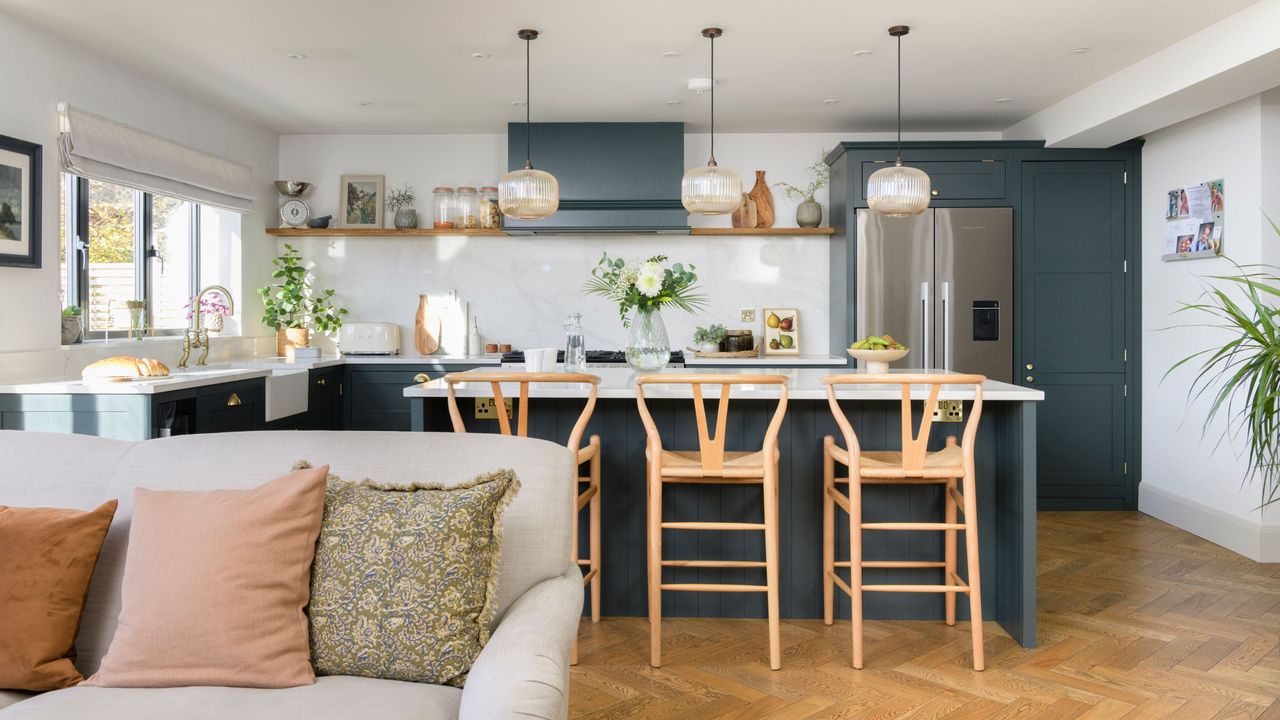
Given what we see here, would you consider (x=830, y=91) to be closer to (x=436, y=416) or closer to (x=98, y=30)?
(x=436, y=416)

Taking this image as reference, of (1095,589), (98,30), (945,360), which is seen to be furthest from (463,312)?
(1095,589)

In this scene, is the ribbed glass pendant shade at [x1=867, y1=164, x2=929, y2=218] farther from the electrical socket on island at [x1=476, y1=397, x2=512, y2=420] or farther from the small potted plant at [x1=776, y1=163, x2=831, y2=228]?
the small potted plant at [x1=776, y1=163, x2=831, y2=228]

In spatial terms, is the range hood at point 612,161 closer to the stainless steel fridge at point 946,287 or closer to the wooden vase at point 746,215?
the wooden vase at point 746,215

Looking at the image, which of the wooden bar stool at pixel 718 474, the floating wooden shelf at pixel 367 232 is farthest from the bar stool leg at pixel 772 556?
the floating wooden shelf at pixel 367 232

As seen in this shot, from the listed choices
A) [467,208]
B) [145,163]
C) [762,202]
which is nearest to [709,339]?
[762,202]

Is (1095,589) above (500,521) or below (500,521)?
below

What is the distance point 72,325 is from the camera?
13.3 feet

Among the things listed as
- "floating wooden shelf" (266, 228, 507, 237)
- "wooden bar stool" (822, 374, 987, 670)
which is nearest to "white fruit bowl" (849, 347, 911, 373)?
"wooden bar stool" (822, 374, 987, 670)

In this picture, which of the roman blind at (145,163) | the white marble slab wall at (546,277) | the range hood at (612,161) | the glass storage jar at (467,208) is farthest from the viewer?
the white marble slab wall at (546,277)

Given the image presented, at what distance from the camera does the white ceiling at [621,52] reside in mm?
3621

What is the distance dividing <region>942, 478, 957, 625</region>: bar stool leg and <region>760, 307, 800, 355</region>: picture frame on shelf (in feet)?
8.64

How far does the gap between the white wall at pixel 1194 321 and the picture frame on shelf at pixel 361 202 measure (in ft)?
15.7

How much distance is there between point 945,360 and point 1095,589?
5.90 feet

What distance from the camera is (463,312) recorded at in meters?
6.02
